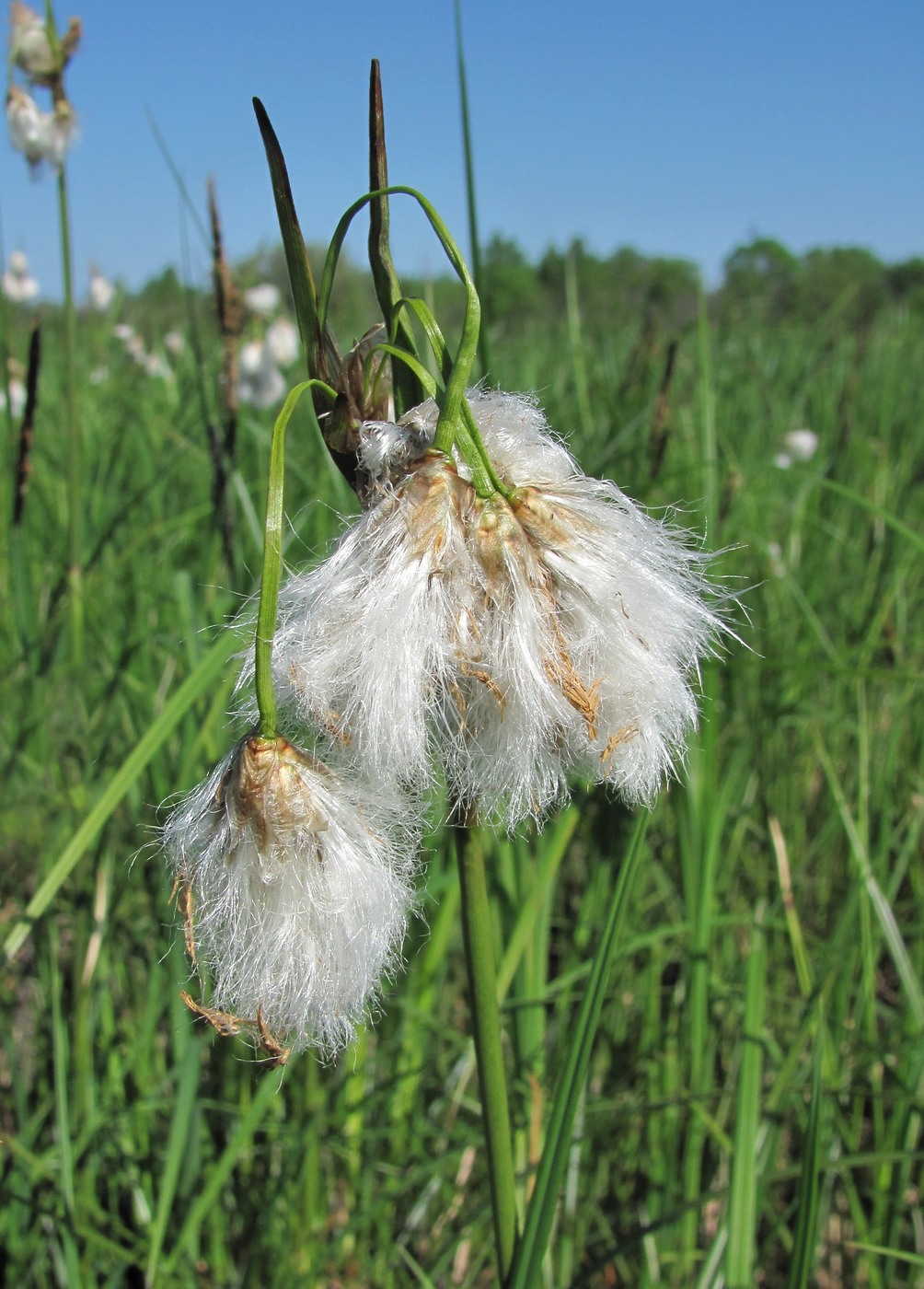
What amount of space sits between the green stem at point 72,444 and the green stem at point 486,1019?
2.53 ft

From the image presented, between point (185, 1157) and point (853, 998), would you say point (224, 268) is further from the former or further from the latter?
point (853, 998)

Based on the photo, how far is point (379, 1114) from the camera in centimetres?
105

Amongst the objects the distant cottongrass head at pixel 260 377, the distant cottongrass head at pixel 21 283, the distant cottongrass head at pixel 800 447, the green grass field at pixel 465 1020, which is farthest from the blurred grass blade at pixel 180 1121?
the distant cottongrass head at pixel 21 283

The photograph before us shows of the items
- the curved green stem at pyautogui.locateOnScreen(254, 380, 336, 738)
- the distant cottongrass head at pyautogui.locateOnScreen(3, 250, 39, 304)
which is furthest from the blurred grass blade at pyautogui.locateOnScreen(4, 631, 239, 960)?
the distant cottongrass head at pyautogui.locateOnScreen(3, 250, 39, 304)

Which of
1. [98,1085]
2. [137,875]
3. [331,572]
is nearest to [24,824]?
[137,875]

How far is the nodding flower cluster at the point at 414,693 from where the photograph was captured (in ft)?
1.54

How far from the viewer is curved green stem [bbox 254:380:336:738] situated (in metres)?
0.42

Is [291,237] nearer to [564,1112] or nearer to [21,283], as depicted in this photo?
[564,1112]

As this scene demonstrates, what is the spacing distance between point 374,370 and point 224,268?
0.71 meters

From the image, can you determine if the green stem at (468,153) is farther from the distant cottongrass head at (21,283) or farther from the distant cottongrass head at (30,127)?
the distant cottongrass head at (21,283)

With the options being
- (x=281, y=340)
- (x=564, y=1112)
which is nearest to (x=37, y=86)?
(x=281, y=340)

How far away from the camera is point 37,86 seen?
5.24 ft

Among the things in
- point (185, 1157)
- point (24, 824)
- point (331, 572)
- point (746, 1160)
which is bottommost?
point (185, 1157)

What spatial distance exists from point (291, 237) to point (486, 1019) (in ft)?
1.31
